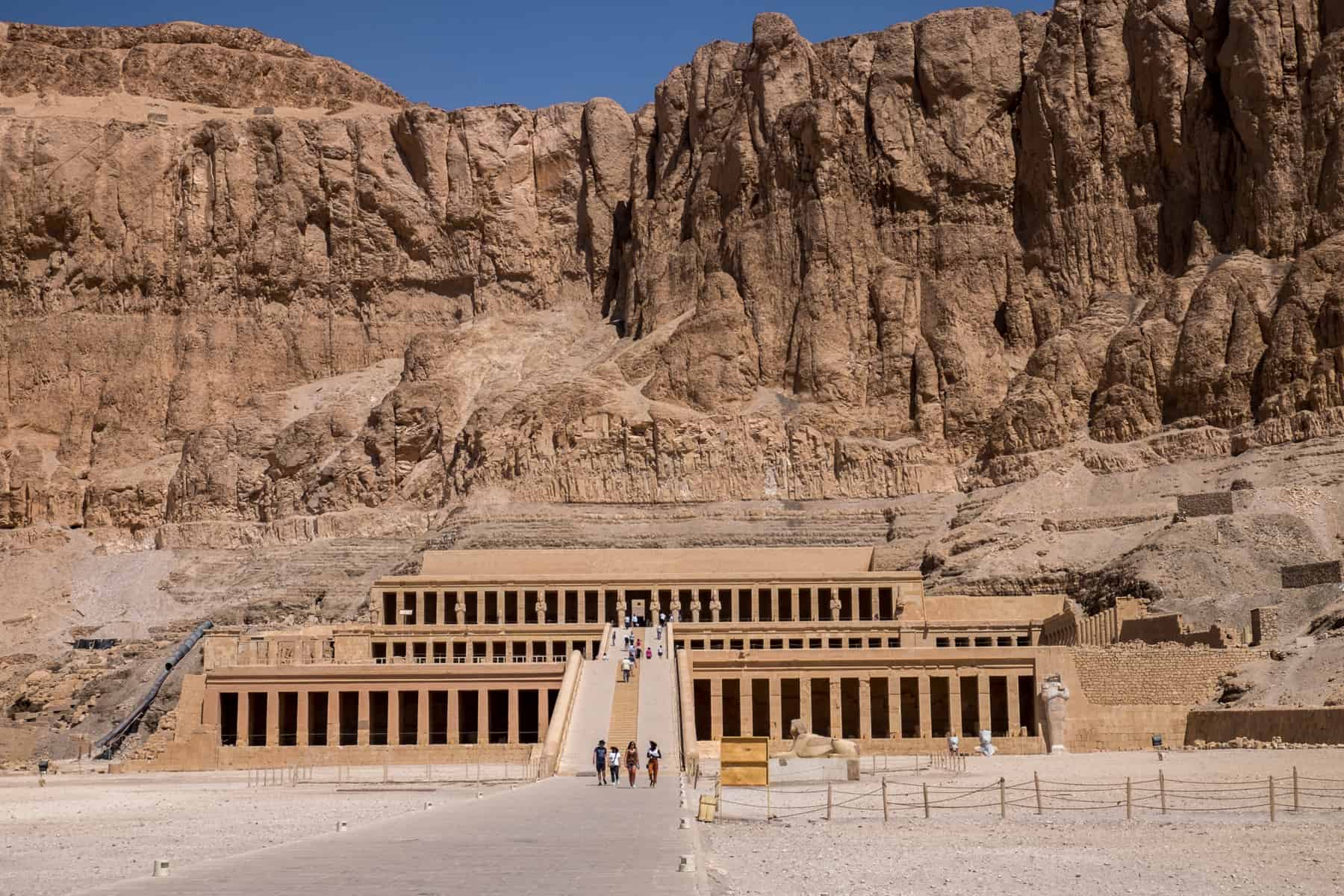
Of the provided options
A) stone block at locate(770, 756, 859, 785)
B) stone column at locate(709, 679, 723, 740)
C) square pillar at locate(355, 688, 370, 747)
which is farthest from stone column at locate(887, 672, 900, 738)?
stone block at locate(770, 756, 859, 785)

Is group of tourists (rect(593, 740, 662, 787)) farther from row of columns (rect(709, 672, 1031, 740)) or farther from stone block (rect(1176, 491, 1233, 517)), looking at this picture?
stone block (rect(1176, 491, 1233, 517))

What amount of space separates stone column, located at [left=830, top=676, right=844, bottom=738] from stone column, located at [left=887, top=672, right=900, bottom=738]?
1.58 metres

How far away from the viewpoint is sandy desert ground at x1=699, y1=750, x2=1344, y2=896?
25203mm

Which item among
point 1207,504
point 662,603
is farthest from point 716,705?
point 1207,504

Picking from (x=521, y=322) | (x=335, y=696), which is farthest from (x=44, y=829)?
(x=521, y=322)

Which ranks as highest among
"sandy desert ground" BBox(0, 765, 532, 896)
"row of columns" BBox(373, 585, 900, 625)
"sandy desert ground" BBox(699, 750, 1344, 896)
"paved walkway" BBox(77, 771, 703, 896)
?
"row of columns" BBox(373, 585, 900, 625)

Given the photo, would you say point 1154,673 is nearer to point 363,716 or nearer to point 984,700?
point 984,700

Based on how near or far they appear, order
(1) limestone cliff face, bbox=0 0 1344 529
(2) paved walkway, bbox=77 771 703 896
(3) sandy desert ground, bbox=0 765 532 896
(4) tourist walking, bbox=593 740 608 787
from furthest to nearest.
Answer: (1) limestone cliff face, bbox=0 0 1344 529
(4) tourist walking, bbox=593 740 608 787
(3) sandy desert ground, bbox=0 765 532 896
(2) paved walkway, bbox=77 771 703 896

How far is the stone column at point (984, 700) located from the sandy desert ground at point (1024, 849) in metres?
20.6

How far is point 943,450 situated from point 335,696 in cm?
5329

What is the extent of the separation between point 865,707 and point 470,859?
3836 centimetres

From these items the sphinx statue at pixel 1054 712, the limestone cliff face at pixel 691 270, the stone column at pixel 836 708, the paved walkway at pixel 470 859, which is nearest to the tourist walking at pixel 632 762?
the paved walkway at pixel 470 859

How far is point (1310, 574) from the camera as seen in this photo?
69938 millimetres

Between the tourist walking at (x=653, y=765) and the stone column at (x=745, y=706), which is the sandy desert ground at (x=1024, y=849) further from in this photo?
the stone column at (x=745, y=706)
